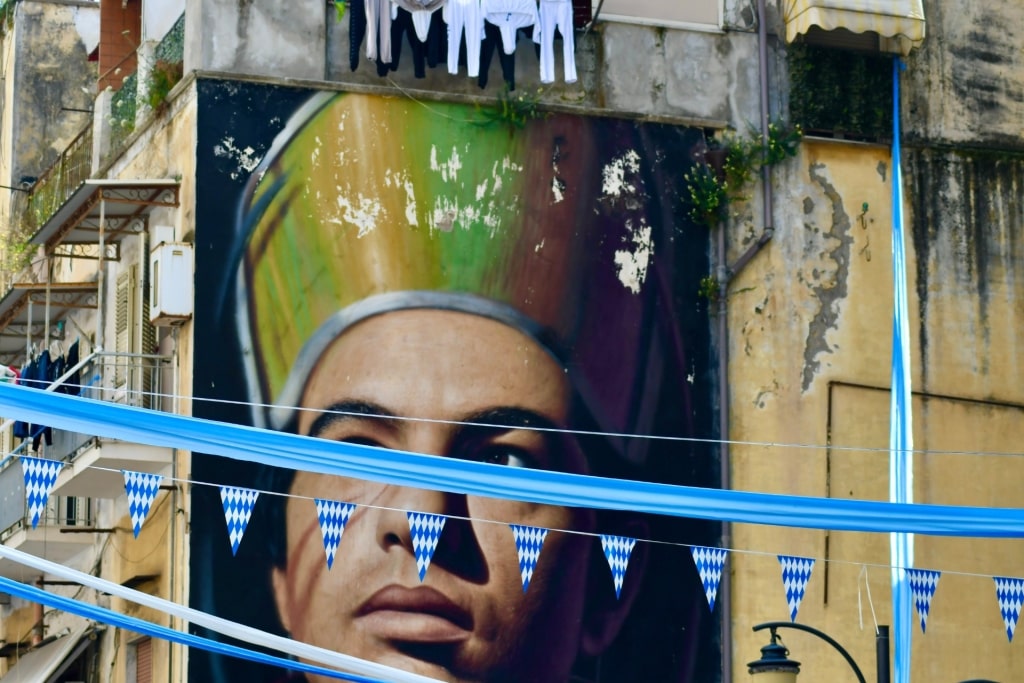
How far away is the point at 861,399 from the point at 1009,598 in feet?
16.6

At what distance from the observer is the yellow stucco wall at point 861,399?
2280 centimetres

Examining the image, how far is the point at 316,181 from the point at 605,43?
3713mm

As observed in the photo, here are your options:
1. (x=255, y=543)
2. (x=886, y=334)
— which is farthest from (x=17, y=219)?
(x=886, y=334)

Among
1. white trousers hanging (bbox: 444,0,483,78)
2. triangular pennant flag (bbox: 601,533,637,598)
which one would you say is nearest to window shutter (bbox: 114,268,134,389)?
white trousers hanging (bbox: 444,0,483,78)

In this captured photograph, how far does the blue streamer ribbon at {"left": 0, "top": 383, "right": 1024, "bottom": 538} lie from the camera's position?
14062 mm

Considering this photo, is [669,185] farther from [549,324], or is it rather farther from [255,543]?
[255,543]

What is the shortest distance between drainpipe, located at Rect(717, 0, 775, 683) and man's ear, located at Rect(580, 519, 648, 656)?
3.10 feet

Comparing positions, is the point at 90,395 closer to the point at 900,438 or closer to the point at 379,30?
the point at 379,30

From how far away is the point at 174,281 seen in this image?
21.5m

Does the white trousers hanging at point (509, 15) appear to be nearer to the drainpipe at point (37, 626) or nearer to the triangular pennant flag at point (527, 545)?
the triangular pennant flag at point (527, 545)

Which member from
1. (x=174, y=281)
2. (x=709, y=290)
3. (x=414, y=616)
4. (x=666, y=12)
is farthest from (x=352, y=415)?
(x=666, y=12)

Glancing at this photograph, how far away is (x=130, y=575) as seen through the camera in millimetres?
23000

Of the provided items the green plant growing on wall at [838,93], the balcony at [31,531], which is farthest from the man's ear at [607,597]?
the balcony at [31,531]

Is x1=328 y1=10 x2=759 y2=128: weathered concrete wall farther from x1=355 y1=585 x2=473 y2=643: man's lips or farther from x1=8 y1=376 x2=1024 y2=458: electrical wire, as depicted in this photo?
x1=355 y1=585 x2=473 y2=643: man's lips
